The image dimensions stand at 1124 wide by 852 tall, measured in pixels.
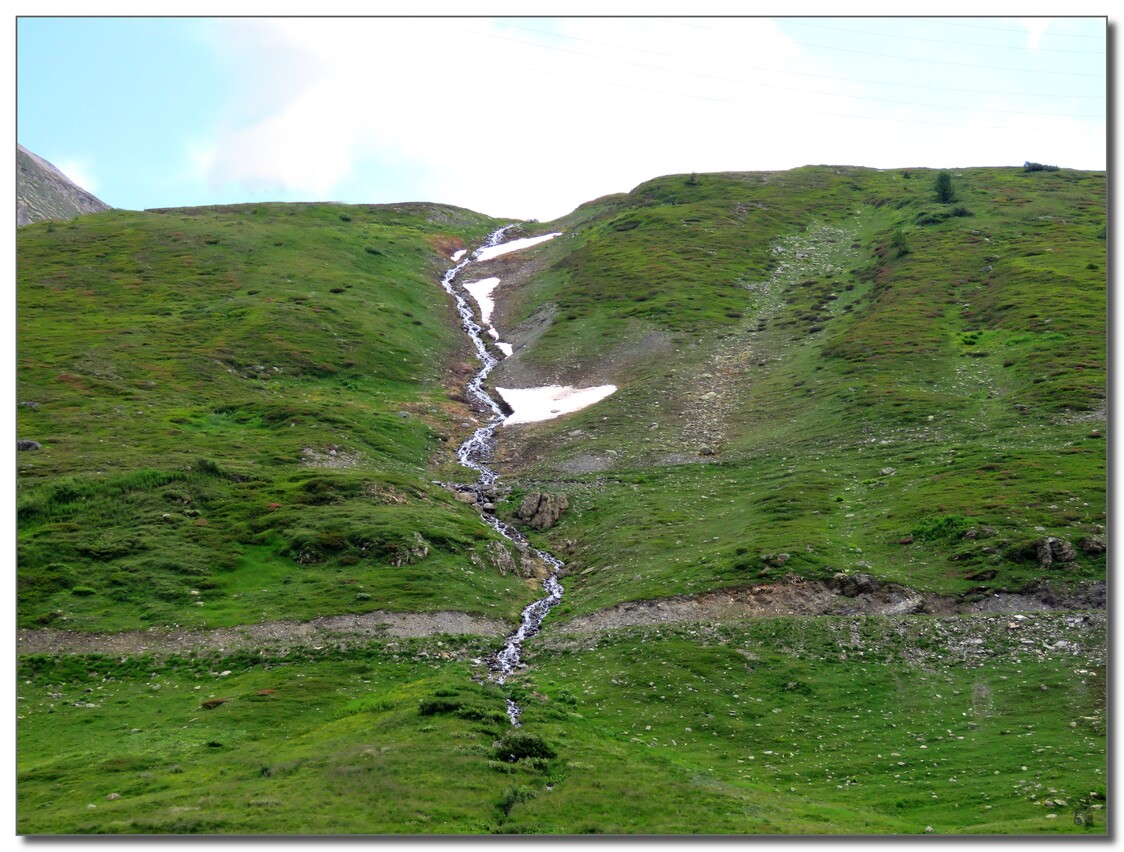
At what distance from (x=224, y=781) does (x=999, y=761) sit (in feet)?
89.5

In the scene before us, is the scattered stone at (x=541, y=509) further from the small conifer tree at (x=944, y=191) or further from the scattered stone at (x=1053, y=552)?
the small conifer tree at (x=944, y=191)

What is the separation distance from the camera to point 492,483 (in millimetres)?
73938

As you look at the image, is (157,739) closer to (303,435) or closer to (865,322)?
(303,435)

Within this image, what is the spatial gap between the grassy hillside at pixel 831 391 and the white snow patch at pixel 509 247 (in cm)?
1152

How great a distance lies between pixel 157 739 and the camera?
37000mm

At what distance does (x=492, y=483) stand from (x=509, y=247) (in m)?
97.0

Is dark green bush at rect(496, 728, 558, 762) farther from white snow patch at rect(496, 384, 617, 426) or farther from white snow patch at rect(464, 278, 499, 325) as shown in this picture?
white snow patch at rect(464, 278, 499, 325)

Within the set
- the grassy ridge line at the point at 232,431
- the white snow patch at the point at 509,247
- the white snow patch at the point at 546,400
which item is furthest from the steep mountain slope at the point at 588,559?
the white snow patch at the point at 509,247

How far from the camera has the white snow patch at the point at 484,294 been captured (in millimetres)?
125375

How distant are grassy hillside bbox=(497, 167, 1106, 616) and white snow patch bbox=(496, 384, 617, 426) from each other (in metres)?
Result: 2.87

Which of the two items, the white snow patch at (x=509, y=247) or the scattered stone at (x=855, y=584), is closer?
the scattered stone at (x=855, y=584)

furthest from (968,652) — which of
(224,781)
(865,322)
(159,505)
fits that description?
(865,322)

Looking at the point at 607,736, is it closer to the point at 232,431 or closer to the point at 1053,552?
the point at 1053,552

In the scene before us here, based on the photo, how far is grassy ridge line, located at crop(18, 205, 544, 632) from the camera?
51.7 metres
